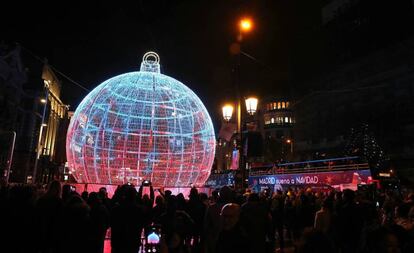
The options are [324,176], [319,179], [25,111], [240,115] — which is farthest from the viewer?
[25,111]

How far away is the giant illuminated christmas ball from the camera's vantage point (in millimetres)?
14594

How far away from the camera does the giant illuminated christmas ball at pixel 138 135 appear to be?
47.9 feet

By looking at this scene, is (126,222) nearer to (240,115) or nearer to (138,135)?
A: (240,115)

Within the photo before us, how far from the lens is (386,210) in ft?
30.1

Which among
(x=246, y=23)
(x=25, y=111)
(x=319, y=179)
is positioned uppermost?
(x=25, y=111)

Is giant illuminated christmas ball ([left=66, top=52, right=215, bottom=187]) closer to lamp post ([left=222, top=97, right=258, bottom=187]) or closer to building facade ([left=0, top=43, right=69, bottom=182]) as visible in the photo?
lamp post ([left=222, top=97, right=258, bottom=187])

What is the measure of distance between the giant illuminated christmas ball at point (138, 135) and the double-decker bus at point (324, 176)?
884 centimetres

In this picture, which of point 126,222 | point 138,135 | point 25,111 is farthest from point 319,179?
point 25,111

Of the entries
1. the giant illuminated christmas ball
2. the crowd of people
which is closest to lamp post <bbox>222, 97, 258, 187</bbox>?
the giant illuminated christmas ball

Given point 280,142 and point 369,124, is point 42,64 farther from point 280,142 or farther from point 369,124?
point 369,124

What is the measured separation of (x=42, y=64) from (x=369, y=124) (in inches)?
2242

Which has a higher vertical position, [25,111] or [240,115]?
[25,111]

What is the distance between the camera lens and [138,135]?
14.9m

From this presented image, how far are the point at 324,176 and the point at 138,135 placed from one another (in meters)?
12.3
